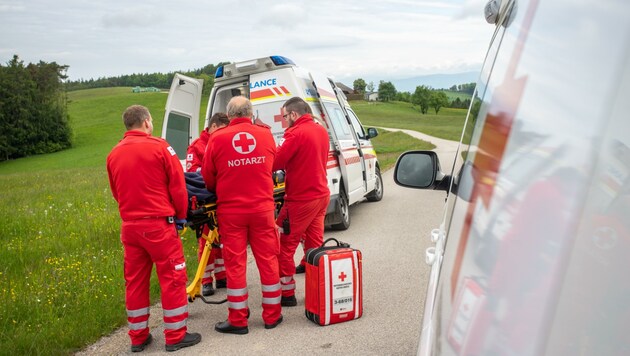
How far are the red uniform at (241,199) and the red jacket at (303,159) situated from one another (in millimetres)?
575

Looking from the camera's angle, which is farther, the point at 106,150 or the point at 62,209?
the point at 106,150

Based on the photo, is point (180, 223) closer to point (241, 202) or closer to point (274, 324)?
point (241, 202)

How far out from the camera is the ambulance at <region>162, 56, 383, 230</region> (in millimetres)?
8430

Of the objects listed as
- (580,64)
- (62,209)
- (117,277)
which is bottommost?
(62,209)

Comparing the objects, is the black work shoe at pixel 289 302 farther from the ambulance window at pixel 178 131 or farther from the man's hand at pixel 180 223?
the ambulance window at pixel 178 131

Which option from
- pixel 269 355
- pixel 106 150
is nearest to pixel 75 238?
pixel 269 355

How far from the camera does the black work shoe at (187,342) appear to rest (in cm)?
473

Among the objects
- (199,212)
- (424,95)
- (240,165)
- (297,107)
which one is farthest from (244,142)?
(424,95)

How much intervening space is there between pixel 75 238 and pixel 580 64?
8946 mm

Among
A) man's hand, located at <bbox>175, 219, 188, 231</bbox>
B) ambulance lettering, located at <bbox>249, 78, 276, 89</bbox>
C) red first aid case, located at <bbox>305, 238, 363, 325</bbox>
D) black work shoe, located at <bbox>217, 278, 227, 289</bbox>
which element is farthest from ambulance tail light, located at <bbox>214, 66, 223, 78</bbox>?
red first aid case, located at <bbox>305, 238, 363, 325</bbox>

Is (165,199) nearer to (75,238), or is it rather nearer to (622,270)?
(622,270)

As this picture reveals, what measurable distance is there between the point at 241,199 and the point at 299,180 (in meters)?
0.89

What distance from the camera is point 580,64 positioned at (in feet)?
3.51

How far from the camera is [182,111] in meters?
8.60
